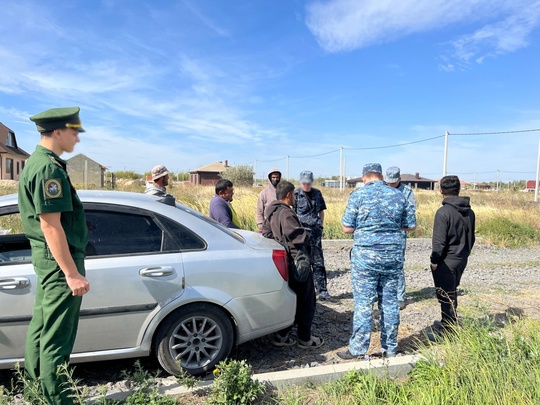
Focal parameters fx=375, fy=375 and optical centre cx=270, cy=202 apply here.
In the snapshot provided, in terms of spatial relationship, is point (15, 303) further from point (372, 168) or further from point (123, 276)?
A: point (372, 168)

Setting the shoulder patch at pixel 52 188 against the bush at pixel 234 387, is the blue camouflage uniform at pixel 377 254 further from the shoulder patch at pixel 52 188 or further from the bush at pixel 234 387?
the shoulder patch at pixel 52 188

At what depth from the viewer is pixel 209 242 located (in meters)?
3.28

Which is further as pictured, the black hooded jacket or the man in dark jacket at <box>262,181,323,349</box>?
the black hooded jacket

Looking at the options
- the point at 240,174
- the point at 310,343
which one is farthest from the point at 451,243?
the point at 240,174

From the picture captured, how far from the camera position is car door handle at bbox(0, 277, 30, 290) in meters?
2.72

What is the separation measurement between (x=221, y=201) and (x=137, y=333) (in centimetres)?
234

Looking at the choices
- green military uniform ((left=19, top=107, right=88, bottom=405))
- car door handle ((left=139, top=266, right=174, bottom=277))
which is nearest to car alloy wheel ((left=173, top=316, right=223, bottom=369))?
car door handle ((left=139, top=266, right=174, bottom=277))

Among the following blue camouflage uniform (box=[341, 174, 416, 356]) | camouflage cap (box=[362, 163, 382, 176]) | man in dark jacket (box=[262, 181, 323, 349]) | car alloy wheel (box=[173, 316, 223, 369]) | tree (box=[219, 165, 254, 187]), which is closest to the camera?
car alloy wheel (box=[173, 316, 223, 369])

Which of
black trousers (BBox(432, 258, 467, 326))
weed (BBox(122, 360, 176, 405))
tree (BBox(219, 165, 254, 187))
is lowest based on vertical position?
weed (BBox(122, 360, 176, 405))

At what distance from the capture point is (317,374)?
2869 mm

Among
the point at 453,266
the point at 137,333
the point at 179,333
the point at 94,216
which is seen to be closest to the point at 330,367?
the point at 179,333

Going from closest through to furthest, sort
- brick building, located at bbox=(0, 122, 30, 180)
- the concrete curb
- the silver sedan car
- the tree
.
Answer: the concrete curb
the silver sedan car
brick building, located at bbox=(0, 122, 30, 180)
the tree

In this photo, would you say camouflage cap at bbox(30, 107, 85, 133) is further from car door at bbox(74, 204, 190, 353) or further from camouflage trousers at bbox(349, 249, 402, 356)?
camouflage trousers at bbox(349, 249, 402, 356)

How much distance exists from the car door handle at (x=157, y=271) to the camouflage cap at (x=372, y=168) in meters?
2.03
